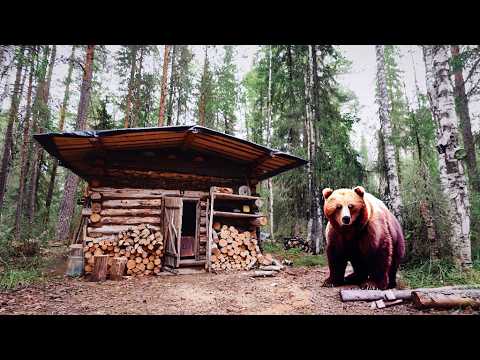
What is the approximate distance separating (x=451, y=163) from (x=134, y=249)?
23.1 feet

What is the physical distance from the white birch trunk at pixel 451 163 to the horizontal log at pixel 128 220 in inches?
257

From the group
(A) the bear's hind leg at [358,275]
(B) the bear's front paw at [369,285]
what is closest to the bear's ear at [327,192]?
(A) the bear's hind leg at [358,275]

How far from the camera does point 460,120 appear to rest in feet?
34.8

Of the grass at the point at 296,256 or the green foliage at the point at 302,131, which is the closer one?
the grass at the point at 296,256

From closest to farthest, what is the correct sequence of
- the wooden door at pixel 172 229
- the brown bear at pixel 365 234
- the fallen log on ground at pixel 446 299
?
the fallen log on ground at pixel 446 299 < the brown bear at pixel 365 234 < the wooden door at pixel 172 229

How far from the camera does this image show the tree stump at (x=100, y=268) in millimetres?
5637

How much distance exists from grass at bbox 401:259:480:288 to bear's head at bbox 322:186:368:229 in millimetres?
1881

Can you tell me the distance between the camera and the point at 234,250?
732 centimetres

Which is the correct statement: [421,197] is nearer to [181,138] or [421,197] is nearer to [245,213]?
[245,213]

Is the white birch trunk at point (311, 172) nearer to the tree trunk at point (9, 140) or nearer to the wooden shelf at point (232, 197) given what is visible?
the wooden shelf at point (232, 197)

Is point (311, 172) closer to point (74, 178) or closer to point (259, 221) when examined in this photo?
point (259, 221)
